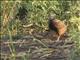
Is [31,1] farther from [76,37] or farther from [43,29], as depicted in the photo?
[76,37]

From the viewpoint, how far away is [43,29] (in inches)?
220

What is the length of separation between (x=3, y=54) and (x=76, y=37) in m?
0.84

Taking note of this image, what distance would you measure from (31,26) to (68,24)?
0.56 meters

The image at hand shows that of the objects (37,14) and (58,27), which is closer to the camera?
(58,27)

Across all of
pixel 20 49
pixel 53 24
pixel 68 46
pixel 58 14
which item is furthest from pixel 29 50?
pixel 58 14

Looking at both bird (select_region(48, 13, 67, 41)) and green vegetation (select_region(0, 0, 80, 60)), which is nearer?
bird (select_region(48, 13, 67, 41))

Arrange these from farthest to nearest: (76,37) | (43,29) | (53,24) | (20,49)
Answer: (43,29), (53,24), (20,49), (76,37)

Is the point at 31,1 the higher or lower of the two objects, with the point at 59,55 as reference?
higher

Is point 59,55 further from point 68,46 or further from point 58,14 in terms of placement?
point 58,14

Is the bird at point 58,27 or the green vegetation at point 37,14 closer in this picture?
the bird at point 58,27

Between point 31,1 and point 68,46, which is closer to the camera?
point 68,46

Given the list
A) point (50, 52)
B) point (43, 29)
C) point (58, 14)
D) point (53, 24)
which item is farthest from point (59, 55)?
point (58, 14)

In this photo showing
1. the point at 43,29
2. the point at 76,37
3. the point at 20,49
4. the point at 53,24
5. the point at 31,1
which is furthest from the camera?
the point at 31,1

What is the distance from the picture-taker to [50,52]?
4191 millimetres
